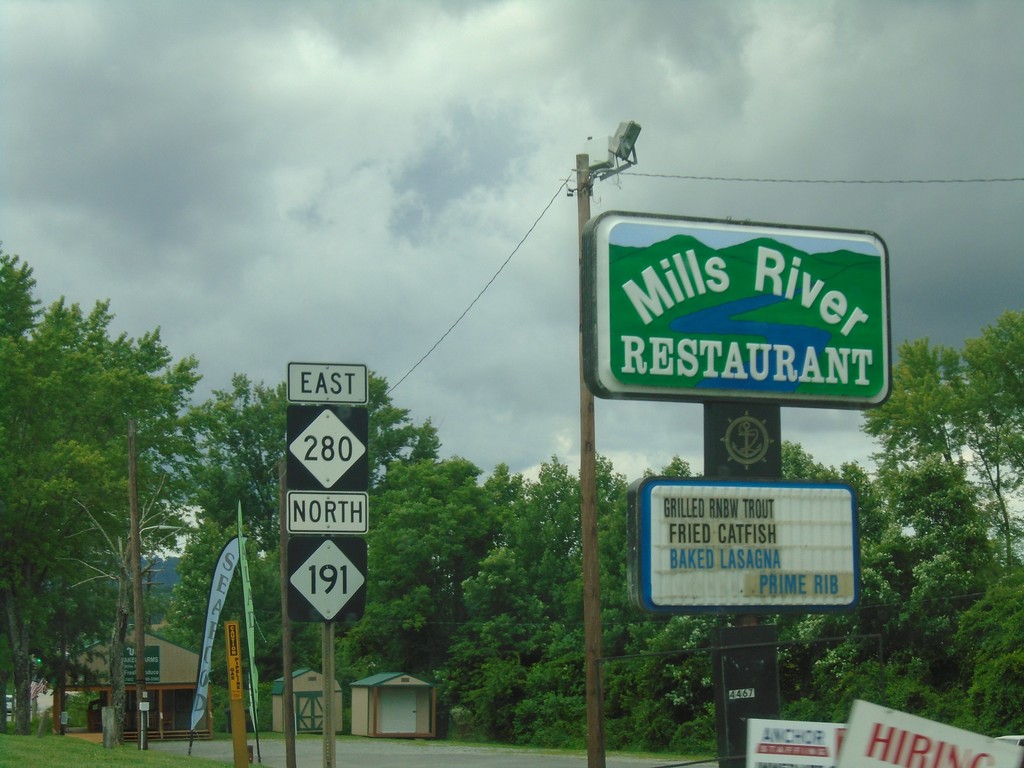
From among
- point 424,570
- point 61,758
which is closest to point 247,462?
point 424,570

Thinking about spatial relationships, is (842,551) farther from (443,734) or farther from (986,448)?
A: (443,734)

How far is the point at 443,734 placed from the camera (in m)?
61.9

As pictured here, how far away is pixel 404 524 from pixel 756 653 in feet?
192

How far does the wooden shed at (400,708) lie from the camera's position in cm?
6019

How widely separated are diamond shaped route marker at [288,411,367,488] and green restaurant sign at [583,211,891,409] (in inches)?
110

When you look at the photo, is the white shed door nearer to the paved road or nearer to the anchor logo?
the paved road

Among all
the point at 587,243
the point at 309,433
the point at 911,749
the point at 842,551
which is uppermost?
the point at 587,243

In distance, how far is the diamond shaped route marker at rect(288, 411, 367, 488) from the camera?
380 inches

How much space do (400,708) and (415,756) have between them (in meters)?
16.3

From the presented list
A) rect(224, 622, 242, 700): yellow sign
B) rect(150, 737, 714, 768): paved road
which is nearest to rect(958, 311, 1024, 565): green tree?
rect(150, 737, 714, 768): paved road

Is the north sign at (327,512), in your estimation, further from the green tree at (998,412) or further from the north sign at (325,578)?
the green tree at (998,412)

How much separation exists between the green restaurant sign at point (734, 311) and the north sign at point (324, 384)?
9.37 ft

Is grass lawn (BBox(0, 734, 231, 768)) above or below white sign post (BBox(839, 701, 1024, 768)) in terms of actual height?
below

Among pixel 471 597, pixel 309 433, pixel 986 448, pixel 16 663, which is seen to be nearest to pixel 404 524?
pixel 471 597
